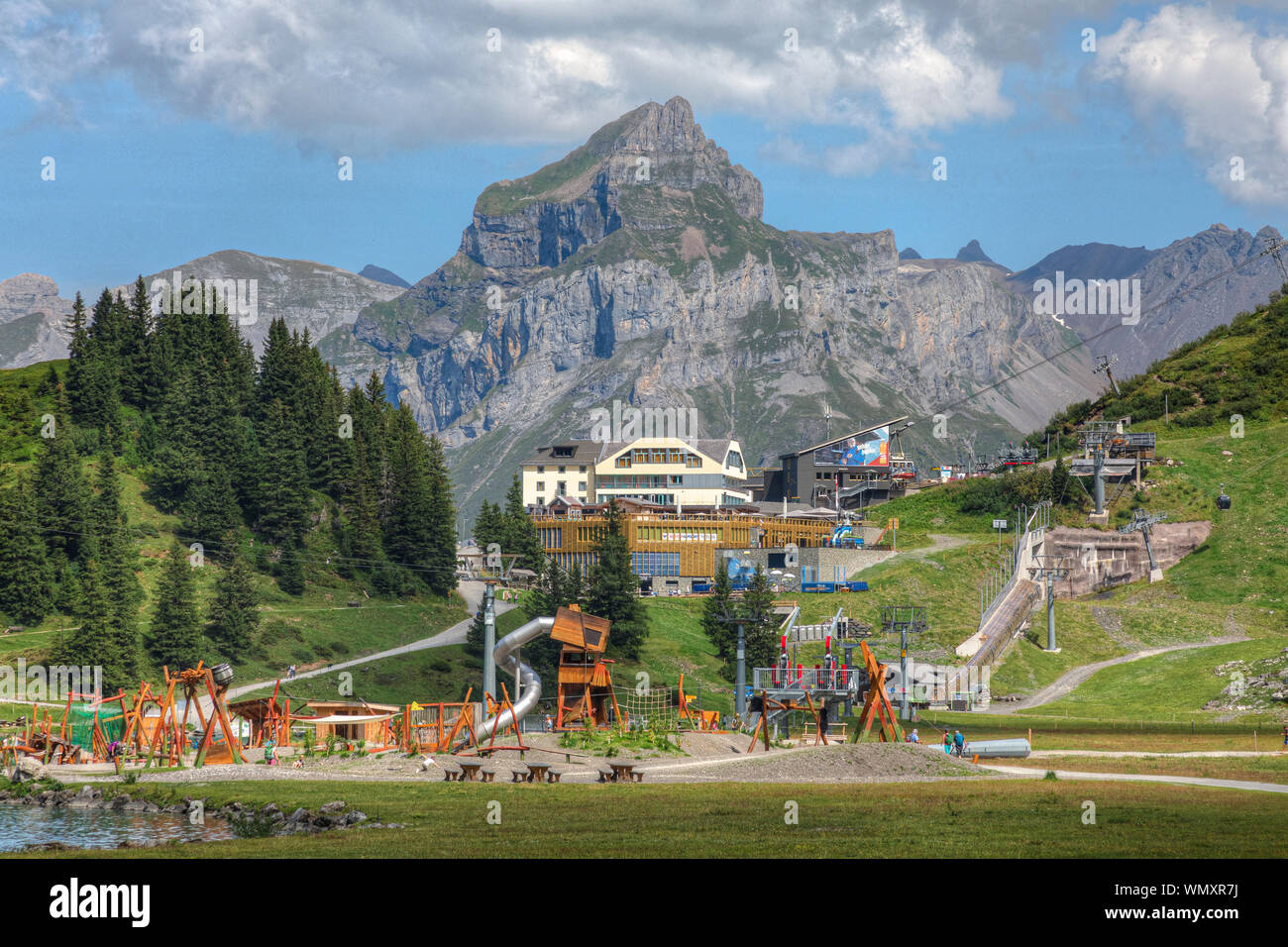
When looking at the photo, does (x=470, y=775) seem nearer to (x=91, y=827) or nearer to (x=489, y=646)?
(x=91, y=827)

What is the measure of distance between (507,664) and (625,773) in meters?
34.2

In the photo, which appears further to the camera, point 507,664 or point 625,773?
point 507,664

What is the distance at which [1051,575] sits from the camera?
100750mm

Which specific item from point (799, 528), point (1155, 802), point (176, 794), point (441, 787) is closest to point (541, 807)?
point (441, 787)

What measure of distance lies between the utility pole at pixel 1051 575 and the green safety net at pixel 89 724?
66219mm

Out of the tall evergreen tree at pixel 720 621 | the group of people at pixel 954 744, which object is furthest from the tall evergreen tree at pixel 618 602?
the group of people at pixel 954 744

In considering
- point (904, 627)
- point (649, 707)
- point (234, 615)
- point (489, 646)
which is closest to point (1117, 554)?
point (904, 627)

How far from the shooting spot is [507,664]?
7850 centimetres

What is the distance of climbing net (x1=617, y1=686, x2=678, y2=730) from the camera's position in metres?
63.5

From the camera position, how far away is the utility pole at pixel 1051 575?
323ft

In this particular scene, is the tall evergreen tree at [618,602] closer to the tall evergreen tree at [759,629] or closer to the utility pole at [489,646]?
the tall evergreen tree at [759,629]

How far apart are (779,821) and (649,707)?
4767 centimetres

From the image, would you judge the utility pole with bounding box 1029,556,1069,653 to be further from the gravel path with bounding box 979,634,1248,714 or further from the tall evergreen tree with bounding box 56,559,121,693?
the tall evergreen tree with bounding box 56,559,121,693
